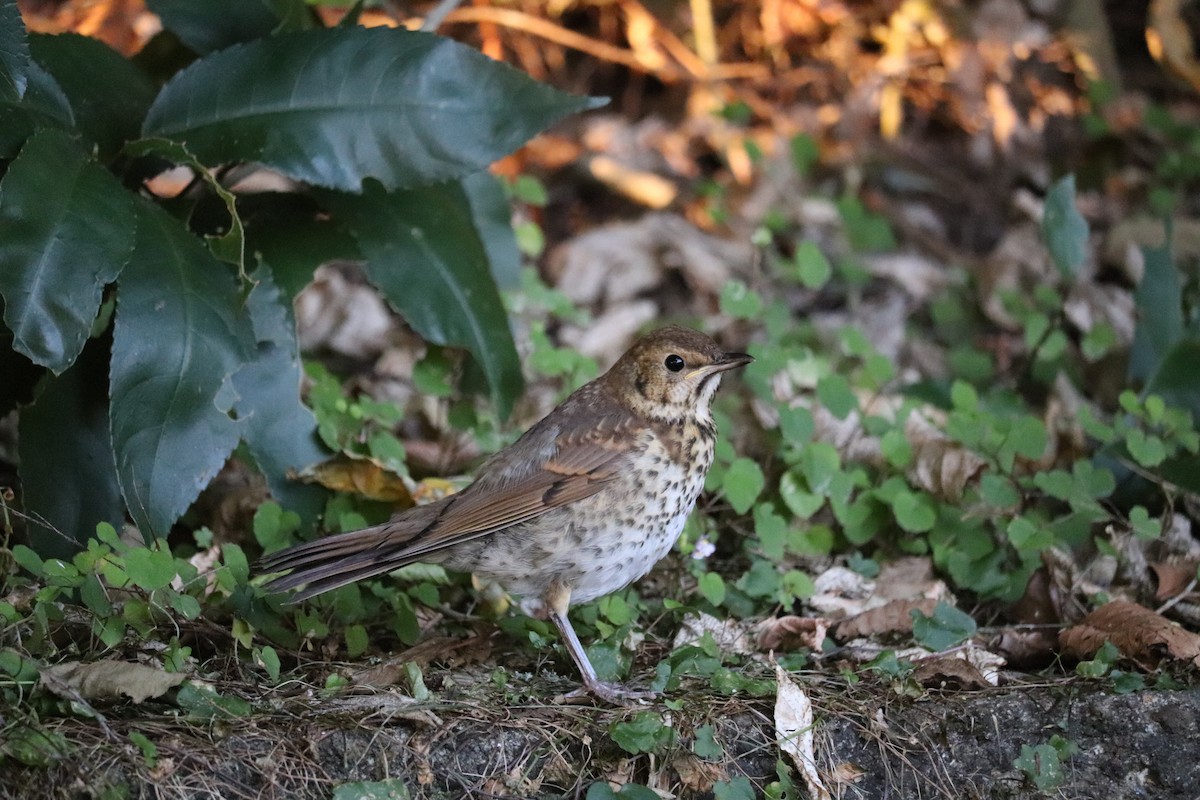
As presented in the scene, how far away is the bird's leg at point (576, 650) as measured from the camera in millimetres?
3057

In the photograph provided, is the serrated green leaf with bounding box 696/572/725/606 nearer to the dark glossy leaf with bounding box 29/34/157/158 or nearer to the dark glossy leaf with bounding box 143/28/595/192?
the dark glossy leaf with bounding box 143/28/595/192

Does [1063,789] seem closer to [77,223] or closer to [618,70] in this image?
[77,223]

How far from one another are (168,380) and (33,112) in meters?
0.84

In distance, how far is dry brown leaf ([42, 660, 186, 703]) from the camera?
8.80ft

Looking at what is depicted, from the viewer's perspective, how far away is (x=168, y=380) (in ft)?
10.2

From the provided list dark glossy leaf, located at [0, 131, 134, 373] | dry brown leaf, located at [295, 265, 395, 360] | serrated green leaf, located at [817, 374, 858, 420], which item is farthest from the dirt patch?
dry brown leaf, located at [295, 265, 395, 360]

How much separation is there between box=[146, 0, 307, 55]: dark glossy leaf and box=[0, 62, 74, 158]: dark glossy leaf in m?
0.45

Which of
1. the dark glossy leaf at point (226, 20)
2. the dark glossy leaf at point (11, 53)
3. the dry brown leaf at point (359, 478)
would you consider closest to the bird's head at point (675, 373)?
the dry brown leaf at point (359, 478)

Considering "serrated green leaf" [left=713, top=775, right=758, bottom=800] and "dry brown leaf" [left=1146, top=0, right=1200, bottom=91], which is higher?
"dry brown leaf" [left=1146, top=0, right=1200, bottom=91]

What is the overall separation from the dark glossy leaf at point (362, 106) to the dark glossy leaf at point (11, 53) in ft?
1.44

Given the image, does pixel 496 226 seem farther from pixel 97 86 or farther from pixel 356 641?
pixel 356 641

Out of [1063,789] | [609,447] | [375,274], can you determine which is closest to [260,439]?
[375,274]

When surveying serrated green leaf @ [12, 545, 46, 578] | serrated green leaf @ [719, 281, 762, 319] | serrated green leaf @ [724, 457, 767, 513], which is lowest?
serrated green leaf @ [724, 457, 767, 513]

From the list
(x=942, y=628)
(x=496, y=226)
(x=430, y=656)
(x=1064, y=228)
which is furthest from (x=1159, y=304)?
(x=430, y=656)
